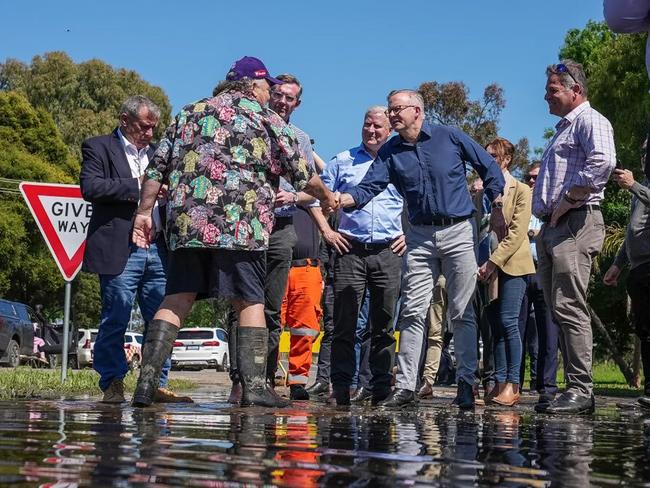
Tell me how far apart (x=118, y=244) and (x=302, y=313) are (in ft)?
7.88

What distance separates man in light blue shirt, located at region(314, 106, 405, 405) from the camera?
9.88m

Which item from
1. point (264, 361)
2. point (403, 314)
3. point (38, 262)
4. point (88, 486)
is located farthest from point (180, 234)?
point (38, 262)

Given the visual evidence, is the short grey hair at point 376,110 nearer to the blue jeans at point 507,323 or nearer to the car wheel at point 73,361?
the blue jeans at point 507,323

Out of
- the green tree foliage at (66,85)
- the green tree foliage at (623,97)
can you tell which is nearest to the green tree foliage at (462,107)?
the green tree foliage at (623,97)

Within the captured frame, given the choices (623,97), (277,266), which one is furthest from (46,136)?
(277,266)

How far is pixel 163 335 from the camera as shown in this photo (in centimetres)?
764

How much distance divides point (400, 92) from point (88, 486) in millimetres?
6244

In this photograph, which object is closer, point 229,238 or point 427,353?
point 229,238

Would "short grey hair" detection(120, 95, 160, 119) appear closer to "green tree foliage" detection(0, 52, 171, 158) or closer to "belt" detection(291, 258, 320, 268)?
"belt" detection(291, 258, 320, 268)

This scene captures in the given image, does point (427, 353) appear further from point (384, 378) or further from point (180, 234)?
point (180, 234)

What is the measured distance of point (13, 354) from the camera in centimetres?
3253

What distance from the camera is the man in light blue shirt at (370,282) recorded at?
9875 mm

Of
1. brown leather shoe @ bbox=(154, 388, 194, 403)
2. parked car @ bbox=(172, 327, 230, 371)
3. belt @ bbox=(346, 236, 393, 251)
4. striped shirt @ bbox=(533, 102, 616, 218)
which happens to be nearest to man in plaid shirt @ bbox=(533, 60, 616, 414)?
striped shirt @ bbox=(533, 102, 616, 218)

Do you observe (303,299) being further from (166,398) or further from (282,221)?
(166,398)
